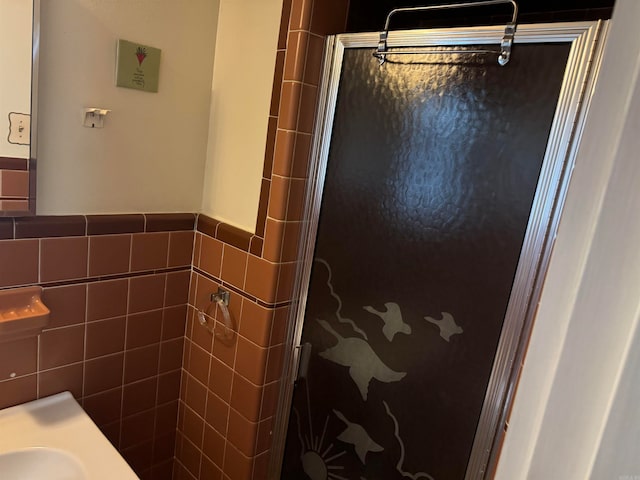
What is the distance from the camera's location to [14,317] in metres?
1.12

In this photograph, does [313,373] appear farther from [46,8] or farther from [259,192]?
[46,8]

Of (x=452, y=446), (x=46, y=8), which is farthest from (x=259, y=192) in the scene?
(x=452, y=446)

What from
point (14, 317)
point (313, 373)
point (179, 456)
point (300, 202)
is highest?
point (300, 202)

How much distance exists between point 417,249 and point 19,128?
975 mm

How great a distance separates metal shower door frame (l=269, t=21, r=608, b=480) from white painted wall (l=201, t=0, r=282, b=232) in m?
0.19

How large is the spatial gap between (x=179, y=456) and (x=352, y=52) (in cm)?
148

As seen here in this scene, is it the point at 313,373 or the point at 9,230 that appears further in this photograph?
the point at 313,373

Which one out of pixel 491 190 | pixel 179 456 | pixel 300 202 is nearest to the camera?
pixel 491 190

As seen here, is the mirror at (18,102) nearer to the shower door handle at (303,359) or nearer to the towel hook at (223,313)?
the towel hook at (223,313)

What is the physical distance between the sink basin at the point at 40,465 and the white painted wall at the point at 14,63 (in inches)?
28.2

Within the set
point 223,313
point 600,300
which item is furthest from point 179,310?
point 600,300

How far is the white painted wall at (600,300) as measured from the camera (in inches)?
11.5

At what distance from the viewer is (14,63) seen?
102cm

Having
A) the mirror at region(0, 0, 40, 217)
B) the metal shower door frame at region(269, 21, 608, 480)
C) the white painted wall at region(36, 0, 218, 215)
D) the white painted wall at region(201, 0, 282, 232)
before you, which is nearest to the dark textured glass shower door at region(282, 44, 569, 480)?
the metal shower door frame at region(269, 21, 608, 480)
